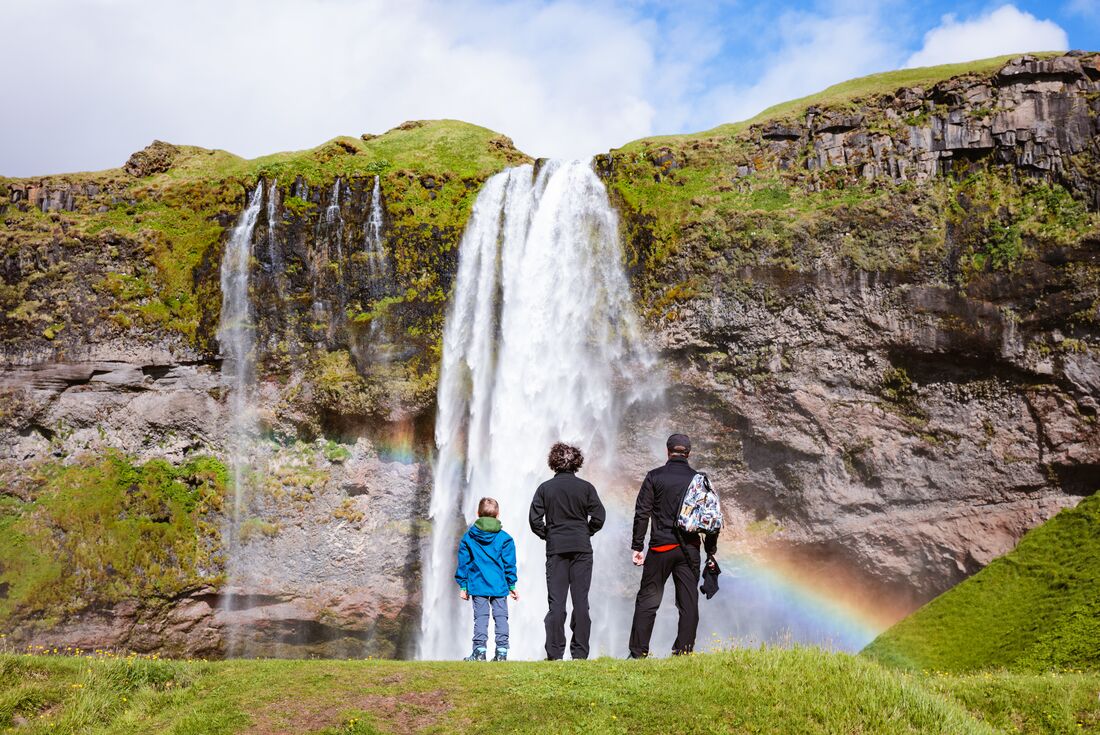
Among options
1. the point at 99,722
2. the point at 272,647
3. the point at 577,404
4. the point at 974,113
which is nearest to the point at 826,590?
the point at 577,404

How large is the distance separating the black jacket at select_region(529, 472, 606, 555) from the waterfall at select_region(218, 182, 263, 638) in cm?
2255

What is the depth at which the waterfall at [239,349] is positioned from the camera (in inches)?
1204

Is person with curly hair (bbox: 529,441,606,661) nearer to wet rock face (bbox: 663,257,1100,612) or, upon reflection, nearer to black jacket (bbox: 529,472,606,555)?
black jacket (bbox: 529,472,606,555)

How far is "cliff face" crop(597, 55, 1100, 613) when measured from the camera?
23.8 metres

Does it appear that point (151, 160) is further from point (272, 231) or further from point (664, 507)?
point (664, 507)

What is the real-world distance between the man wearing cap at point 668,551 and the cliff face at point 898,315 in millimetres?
17229

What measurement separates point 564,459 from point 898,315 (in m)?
18.1

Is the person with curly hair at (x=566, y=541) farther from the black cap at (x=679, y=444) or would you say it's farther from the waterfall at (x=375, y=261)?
the waterfall at (x=375, y=261)

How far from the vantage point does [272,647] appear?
96.8 ft

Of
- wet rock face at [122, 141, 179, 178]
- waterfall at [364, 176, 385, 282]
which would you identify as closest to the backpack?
waterfall at [364, 176, 385, 282]

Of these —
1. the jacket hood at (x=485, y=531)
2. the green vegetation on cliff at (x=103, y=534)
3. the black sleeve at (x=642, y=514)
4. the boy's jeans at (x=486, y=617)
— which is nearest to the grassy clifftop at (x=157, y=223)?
the green vegetation on cliff at (x=103, y=534)

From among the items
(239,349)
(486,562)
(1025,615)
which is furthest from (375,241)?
(1025,615)

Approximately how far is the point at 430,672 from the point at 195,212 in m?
29.1

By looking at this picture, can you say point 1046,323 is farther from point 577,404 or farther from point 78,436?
point 78,436
